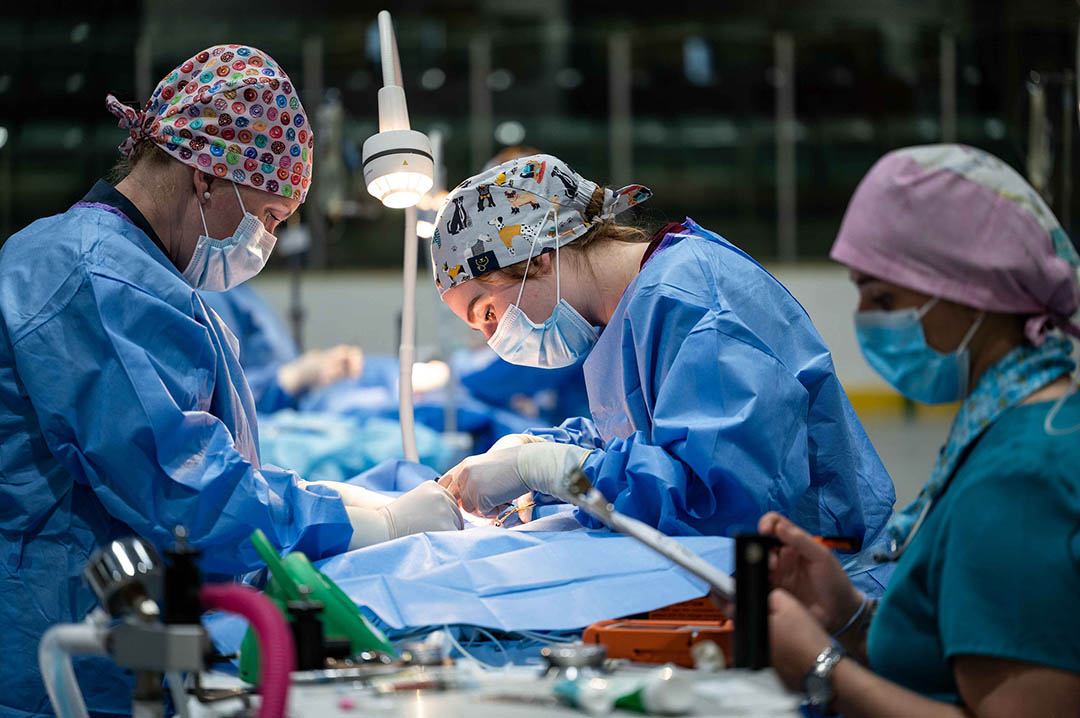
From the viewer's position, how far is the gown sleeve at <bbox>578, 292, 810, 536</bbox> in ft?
6.63

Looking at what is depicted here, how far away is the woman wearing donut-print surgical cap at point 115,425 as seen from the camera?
1985 millimetres

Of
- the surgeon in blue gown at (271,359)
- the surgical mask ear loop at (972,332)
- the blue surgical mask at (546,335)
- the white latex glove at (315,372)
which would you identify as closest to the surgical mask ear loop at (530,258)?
the blue surgical mask at (546,335)

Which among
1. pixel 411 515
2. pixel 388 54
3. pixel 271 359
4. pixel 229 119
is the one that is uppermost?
pixel 388 54

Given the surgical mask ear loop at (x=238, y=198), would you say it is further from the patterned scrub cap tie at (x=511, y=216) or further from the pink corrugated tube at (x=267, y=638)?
the pink corrugated tube at (x=267, y=638)

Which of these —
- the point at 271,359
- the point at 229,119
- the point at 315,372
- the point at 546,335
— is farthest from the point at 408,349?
the point at 271,359

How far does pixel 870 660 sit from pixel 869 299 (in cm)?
48

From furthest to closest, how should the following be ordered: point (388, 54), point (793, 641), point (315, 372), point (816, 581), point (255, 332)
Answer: point (255, 332)
point (315, 372)
point (388, 54)
point (816, 581)
point (793, 641)

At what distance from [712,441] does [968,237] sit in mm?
653

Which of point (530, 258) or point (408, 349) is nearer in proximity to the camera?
point (530, 258)

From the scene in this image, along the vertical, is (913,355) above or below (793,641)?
above

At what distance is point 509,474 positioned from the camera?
235 cm

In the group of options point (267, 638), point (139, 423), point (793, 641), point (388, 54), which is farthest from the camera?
point (388, 54)

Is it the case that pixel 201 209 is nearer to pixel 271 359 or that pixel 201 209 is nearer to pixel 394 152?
pixel 394 152

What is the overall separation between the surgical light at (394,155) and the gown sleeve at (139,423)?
23.4 inches
